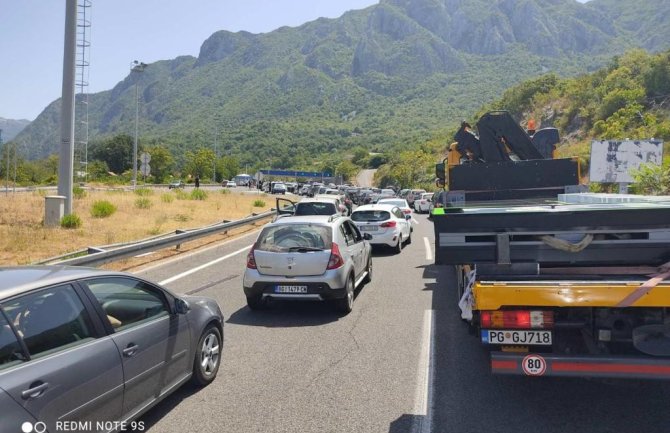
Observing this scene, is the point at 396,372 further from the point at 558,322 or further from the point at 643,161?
the point at 643,161

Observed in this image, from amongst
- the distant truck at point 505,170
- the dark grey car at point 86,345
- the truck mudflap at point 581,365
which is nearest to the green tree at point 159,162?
the distant truck at point 505,170

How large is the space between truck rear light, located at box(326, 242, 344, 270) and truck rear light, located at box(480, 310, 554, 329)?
3937 mm

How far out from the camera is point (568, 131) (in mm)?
53844

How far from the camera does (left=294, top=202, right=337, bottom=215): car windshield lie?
16547 millimetres

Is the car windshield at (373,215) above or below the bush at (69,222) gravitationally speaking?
above

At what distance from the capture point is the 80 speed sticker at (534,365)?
4281 mm

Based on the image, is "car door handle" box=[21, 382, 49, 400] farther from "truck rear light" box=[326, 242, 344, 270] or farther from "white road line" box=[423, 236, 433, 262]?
"white road line" box=[423, 236, 433, 262]

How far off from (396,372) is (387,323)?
204cm

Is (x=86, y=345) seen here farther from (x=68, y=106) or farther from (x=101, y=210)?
(x=101, y=210)

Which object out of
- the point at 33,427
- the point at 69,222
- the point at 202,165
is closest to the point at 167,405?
the point at 33,427

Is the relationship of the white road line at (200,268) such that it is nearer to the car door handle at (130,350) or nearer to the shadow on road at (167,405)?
the shadow on road at (167,405)

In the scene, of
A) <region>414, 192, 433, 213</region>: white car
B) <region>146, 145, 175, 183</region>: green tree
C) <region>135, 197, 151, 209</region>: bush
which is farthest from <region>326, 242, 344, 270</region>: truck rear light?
<region>146, 145, 175, 183</region>: green tree

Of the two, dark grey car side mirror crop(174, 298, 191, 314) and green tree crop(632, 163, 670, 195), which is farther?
green tree crop(632, 163, 670, 195)

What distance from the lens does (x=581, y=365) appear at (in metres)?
4.20
